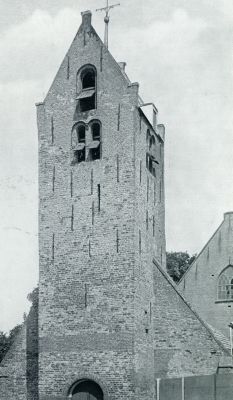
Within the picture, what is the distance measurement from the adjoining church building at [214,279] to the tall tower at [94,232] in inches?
296

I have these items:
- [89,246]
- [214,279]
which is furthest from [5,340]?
[89,246]

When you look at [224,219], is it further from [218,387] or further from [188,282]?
[218,387]

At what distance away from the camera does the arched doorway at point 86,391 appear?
19513 mm

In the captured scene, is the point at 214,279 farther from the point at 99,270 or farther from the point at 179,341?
the point at 99,270

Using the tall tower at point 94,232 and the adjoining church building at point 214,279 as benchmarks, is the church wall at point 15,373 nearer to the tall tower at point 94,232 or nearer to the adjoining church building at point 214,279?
the tall tower at point 94,232

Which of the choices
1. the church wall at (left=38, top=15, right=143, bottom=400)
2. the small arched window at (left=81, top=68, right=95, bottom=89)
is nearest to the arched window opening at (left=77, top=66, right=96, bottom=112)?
the small arched window at (left=81, top=68, right=95, bottom=89)

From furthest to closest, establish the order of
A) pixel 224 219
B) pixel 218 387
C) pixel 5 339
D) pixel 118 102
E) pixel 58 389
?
1. pixel 5 339
2. pixel 224 219
3. pixel 118 102
4. pixel 58 389
5. pixel 218 387

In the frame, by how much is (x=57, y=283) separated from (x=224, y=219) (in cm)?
1243

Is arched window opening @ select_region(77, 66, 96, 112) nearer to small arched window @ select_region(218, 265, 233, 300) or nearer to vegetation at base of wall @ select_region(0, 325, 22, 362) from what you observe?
small arched window @ select_region(218, 265, 233, 300)

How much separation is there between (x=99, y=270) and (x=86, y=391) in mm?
4100

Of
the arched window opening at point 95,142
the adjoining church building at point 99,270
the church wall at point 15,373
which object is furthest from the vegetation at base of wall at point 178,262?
the arched window opening at point 95,142

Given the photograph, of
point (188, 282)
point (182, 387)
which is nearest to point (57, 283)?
point (182, 387)

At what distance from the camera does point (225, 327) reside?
28500 mm

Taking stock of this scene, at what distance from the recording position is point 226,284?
2967 centimetres
